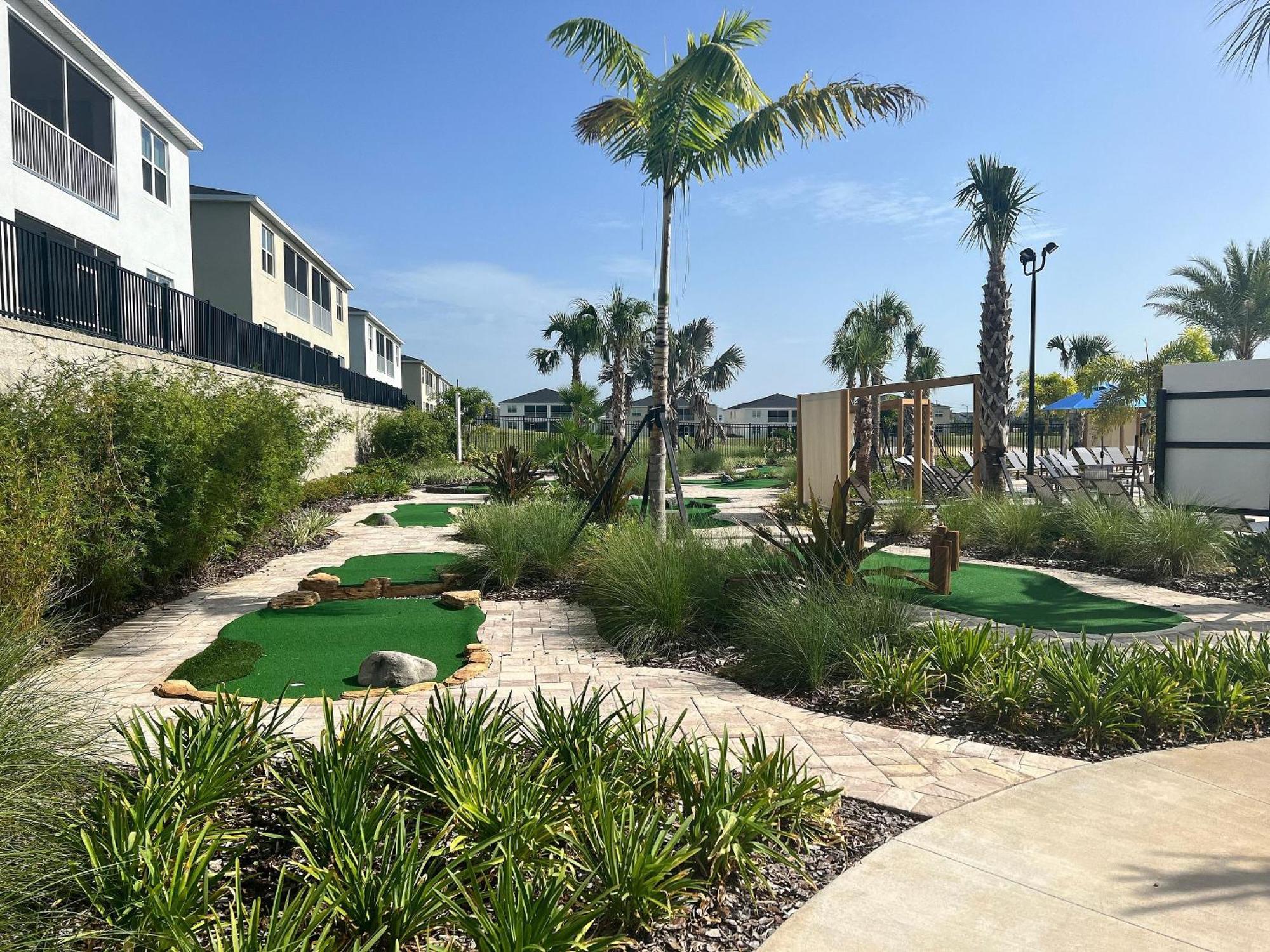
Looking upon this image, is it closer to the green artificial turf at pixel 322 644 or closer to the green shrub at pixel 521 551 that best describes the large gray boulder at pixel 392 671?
the green artificial turf at pixel 322 644

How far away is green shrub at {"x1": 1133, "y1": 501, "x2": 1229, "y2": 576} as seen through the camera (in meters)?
8.49

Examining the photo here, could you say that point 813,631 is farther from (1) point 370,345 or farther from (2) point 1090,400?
(1) point 370,345

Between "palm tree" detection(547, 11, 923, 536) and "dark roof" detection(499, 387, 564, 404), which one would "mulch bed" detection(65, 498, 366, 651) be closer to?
A: "palm tree" detection(547, 11, 923, 536)

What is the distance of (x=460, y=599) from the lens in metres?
7.52

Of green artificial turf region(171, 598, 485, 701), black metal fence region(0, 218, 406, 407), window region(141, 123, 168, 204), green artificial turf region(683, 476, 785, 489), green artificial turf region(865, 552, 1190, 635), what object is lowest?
green artificial turf region(171, 598, 485, 701)

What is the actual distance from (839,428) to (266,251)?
62.2ft

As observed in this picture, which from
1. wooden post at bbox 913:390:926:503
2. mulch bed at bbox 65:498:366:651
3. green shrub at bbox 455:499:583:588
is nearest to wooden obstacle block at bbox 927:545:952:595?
green shrub at bbox 455:499:583:588

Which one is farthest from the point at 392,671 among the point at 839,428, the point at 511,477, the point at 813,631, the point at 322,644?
the point at 839,428

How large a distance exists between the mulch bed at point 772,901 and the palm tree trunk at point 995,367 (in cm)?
1269

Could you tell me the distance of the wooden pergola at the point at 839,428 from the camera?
1352 cm

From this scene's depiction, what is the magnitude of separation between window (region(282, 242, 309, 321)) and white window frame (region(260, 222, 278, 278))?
2.27 feet

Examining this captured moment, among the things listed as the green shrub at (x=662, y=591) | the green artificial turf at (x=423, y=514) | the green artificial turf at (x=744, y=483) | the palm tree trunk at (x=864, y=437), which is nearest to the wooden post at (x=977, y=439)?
the palm tree trunk at (x=864, y=437)

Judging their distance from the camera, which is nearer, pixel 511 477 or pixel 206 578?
pixel 206 578

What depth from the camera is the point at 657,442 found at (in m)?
9.93
